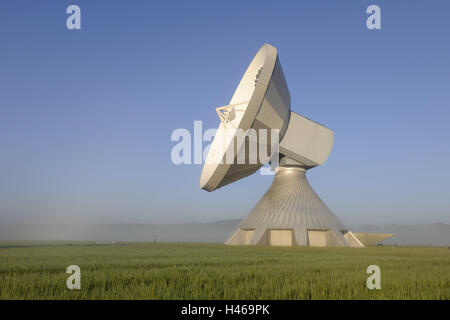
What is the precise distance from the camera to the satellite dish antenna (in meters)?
22.7

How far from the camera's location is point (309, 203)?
116 feet

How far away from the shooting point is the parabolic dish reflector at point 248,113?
70.3ft

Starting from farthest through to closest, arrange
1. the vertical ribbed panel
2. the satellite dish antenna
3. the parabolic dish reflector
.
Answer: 1. the vertical ribbed panel
2. the satellite dish antenna
3. the parabolic dish reflector

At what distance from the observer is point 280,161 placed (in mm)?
34719

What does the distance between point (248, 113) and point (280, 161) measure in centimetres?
1415

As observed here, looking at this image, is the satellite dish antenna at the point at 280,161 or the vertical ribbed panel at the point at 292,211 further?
the vertical ribbed panel at the point at 292,211

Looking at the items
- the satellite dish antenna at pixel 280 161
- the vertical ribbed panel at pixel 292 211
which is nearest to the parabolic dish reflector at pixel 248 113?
the satellite dish antenna at pixel 280 161

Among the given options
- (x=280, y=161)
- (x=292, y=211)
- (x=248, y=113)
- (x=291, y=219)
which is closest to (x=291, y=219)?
(x=291, y=219)

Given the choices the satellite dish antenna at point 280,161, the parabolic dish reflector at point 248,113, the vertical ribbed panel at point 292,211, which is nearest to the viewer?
Answer: the parabolic dish reflector at point 248,113

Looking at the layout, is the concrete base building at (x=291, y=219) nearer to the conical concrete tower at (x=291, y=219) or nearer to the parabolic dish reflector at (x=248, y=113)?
the conical concrete tower at (x=291, y=219)

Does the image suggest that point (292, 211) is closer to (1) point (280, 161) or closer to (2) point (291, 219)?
(2) point (291, 219)

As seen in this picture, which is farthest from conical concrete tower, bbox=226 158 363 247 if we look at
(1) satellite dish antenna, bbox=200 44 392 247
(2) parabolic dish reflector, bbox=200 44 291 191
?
(2) parabolic dish reflector, bbox=200 44 291 191

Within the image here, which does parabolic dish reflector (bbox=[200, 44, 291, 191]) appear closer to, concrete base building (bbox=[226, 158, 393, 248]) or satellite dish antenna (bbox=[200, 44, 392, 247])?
satellite dish antenna (bbox=[200, 44, 392, 247])
